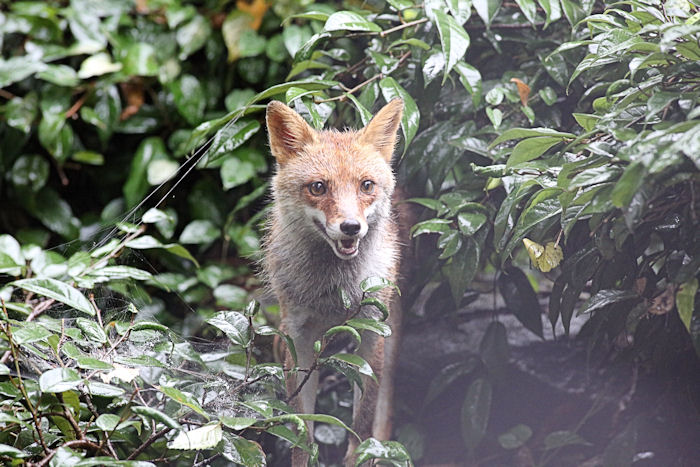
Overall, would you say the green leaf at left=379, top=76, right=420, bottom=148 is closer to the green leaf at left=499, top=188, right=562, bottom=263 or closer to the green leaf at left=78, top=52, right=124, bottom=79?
the green leaf at left=499, top=188, right=562, bottom=263

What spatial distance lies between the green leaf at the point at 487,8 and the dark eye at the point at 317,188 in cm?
64

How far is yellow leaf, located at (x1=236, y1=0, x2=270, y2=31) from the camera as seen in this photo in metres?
2.84

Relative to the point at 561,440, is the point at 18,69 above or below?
above

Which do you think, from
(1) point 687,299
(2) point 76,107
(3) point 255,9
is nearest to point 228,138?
(1) point 687,299

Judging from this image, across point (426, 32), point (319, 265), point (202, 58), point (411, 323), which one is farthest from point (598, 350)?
point (202, 58)

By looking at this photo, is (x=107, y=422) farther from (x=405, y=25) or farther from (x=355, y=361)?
(x=405, y=25)

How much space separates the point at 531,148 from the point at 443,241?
1.04 ft

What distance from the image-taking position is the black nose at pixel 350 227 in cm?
129

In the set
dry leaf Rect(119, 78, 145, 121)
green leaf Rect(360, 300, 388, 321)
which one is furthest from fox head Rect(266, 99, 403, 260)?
dry leaf Rect(119, 78, 145, 121)

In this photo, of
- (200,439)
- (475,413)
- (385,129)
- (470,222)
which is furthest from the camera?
(475,413)

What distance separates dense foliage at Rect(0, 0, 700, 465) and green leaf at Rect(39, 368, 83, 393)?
0.01 m

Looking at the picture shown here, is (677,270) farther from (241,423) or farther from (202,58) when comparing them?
(202,58)

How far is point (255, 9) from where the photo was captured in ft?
9.44

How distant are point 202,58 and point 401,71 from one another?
1497mm
